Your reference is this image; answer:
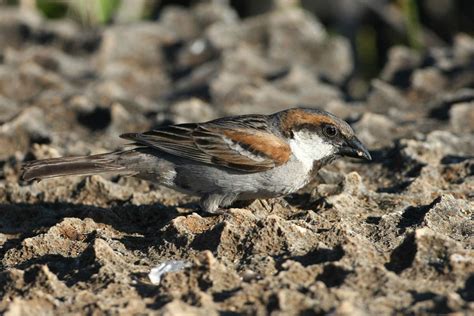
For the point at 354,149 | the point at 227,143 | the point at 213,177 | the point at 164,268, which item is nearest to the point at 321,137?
the point at 354,149

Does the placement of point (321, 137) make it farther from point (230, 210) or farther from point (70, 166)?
point (70, 166)

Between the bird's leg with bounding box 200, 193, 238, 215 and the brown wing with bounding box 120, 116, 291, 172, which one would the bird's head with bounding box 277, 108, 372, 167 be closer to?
the brown wing with bounding box 120, 116, 291, 172

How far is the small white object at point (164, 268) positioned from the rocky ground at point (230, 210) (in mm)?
42

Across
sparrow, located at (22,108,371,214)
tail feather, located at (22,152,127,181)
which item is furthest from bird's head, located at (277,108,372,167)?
tail feather, located at (22,152,127,181)

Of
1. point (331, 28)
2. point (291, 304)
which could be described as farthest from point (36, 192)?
point (331, 28)

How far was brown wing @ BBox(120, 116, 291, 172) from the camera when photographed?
16.9 feet

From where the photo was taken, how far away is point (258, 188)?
508cm

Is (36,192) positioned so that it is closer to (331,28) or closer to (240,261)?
(240,261)

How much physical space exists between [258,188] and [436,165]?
1.39 metres

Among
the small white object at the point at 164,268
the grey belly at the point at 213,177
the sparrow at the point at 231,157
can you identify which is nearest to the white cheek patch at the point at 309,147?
the sparrow at the point at 231,157

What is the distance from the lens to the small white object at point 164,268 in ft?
12.7

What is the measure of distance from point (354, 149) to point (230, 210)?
1.02 metres

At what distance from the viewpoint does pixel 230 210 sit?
4.84 metres

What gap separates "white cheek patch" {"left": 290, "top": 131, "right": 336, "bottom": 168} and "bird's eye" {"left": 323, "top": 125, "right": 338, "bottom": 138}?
60mm
